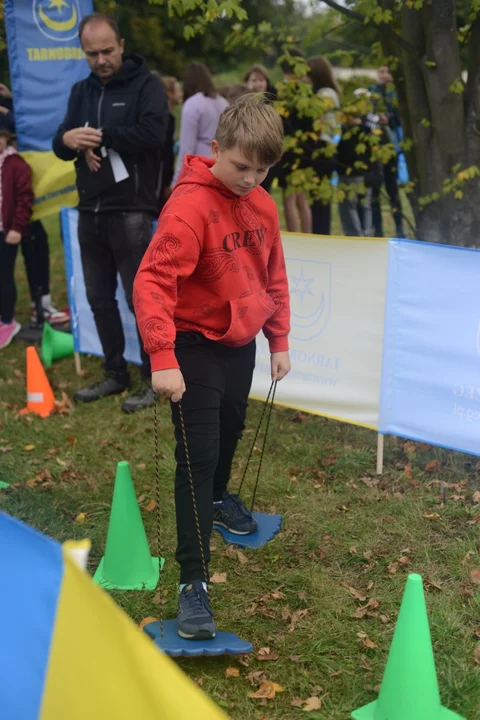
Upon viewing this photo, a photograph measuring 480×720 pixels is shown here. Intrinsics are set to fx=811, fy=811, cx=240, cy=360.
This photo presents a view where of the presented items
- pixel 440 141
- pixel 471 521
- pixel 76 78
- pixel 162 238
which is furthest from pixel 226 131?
pixel 76 78

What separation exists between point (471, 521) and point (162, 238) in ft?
7.51

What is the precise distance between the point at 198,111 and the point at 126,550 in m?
4.90

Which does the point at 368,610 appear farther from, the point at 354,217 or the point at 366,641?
the point at 354,217

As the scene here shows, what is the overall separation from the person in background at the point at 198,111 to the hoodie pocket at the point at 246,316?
4.32 m

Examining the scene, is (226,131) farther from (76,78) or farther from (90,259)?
(76,78)

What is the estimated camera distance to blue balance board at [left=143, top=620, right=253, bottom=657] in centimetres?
314

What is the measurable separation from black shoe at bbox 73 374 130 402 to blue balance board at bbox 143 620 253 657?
3.10m

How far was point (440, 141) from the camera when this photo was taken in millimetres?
5645

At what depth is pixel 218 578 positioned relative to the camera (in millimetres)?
3875

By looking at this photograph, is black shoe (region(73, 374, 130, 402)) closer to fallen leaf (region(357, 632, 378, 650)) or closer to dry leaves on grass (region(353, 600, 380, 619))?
dry leaves on grass (region(353, 600, 380, 619))

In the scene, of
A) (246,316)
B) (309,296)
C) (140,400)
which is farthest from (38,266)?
(246,316)

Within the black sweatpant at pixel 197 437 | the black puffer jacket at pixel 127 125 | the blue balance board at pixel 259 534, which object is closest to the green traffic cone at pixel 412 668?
the black sweatpant at pixel 197 437

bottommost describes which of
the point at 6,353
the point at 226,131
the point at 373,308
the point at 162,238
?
the point at 6,353

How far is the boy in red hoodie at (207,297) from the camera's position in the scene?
3.14m
